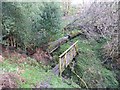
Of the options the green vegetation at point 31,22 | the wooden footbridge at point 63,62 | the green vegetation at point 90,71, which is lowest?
the green vegetation at point 90,71

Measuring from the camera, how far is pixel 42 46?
512 inches

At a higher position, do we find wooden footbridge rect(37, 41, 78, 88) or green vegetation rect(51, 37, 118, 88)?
wooden footbridge rect(37, 41, 78, 88)

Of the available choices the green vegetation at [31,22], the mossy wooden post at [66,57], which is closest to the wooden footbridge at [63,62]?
the mossy wooden post at [66,57]

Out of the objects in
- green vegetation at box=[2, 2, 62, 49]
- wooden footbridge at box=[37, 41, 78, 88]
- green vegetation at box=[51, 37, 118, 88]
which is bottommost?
green vegetation at box=[51, 37, 118, 88]

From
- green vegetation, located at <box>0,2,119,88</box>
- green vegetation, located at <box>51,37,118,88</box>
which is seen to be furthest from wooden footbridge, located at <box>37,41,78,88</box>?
green vegetation, located at <box>51,37,118,88</box>

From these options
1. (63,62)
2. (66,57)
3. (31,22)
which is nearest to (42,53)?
(66,57)

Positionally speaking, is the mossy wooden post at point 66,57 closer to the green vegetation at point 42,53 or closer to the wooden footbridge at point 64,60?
the wooden footbridge at point 64,60

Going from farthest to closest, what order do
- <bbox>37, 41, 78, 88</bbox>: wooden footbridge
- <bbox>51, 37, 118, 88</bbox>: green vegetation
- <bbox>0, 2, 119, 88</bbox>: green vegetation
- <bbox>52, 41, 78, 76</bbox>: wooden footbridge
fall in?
<bbox>51, 37, 118, 88</bbox>: green vegetation, <bbox>52, 41, 78, 76</bbox>: wooden footbridge, <bbox>0, 2, 119, 88</bbox>: green vegetation, <bbox>37, 41, 78, 88</bbox>: wooden footbridge

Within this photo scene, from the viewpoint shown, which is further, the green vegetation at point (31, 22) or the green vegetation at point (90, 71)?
the green vegetation at point (90, 71)

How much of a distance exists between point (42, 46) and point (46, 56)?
0.61m

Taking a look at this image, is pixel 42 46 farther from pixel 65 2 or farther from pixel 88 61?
pixel 65 2

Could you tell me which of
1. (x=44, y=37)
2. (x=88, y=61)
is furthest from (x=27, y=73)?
(x=88, y=61)

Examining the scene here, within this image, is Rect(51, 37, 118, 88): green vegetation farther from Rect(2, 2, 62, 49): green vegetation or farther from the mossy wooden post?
Rect(2, 2, 62, 49): green vegetation

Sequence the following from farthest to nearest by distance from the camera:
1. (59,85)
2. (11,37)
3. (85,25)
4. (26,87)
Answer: (85,25), (11,37), (59,85), (26,87)
